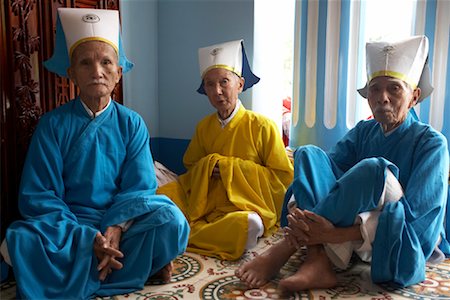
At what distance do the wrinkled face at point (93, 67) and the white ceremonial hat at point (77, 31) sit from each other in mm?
31

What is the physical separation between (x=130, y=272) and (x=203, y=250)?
527 millimetres

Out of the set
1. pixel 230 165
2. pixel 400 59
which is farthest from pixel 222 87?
pixel 400 59

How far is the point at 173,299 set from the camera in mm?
1766

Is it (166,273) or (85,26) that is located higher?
(85,26)

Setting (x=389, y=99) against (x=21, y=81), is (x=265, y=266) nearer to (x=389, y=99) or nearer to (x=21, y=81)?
(x=389, y=99)

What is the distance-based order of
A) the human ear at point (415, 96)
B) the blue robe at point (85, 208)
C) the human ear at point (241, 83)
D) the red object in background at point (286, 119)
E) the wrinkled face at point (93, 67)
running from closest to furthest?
1. the blue robe at point (85, 208)
2. the wrinkled face at point (93, 67)
3. the human ear at point (415, 96)
4. the human ear at point (241, 83)
5. the red object in background at point (286, 119)

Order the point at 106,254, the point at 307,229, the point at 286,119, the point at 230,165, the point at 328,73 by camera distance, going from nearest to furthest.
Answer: the point at 106,254 → the point at 307,229 → the point at 230,165 → the point at 328,73 → the point at 286,119

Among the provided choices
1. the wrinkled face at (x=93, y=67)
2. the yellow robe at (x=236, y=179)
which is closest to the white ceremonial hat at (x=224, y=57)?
the yellow robe at (x=236, y=179)

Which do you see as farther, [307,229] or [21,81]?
[21,81]

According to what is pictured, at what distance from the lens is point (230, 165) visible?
245 cm

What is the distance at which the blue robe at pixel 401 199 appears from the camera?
1.79m

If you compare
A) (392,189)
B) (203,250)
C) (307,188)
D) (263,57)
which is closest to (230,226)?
(203,250)

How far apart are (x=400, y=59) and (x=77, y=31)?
4.60ft

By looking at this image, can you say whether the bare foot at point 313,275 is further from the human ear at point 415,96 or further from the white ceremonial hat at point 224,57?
the white ceremonial hat at point 224,57
